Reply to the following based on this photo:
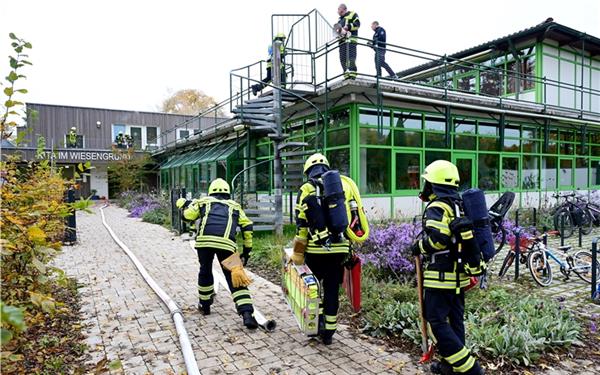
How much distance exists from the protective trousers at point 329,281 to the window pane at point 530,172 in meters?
14.2

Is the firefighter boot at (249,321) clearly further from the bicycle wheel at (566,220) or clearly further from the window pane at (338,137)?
the bicycle wheel at (566,220)

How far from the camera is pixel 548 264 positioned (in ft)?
20.7

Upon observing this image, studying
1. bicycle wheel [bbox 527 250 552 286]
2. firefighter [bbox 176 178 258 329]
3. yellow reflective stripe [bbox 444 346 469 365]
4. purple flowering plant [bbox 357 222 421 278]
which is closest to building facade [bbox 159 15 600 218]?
purple flowering plant [bbox 357 222 421 278]

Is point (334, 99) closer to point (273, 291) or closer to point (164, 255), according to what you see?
point (164, 255)

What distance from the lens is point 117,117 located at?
1307 inches

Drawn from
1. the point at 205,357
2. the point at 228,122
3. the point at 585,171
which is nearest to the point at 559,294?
the point at 205,357

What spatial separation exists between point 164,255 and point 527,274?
24.5ft

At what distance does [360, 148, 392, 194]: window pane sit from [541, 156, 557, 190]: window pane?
27.1 ft

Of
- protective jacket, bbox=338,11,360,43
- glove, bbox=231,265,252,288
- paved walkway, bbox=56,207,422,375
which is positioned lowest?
paved walkway, bbox=56,207,422,375

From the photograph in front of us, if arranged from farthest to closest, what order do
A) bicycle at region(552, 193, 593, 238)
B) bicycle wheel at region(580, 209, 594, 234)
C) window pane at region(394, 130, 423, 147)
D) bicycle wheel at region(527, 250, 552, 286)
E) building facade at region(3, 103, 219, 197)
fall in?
building facade at region(3, 103, 219, 197)
window pane at region(394, 130, 423, 147)
bicycle wheel at region(580, 209, 594, 234)
bicycle at region(552, 193, 593, 238)
bicycle wheel at region(527, 250, 552, 286)

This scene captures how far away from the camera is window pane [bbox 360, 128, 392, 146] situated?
1186cm

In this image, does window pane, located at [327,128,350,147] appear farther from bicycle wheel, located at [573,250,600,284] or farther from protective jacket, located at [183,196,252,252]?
protective jacket, located at [183,196,252,252]

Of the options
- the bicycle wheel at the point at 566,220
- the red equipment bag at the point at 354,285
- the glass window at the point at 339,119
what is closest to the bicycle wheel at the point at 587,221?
the bicycle wheel at the point at 566,220

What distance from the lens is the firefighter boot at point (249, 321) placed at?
4613 mm
